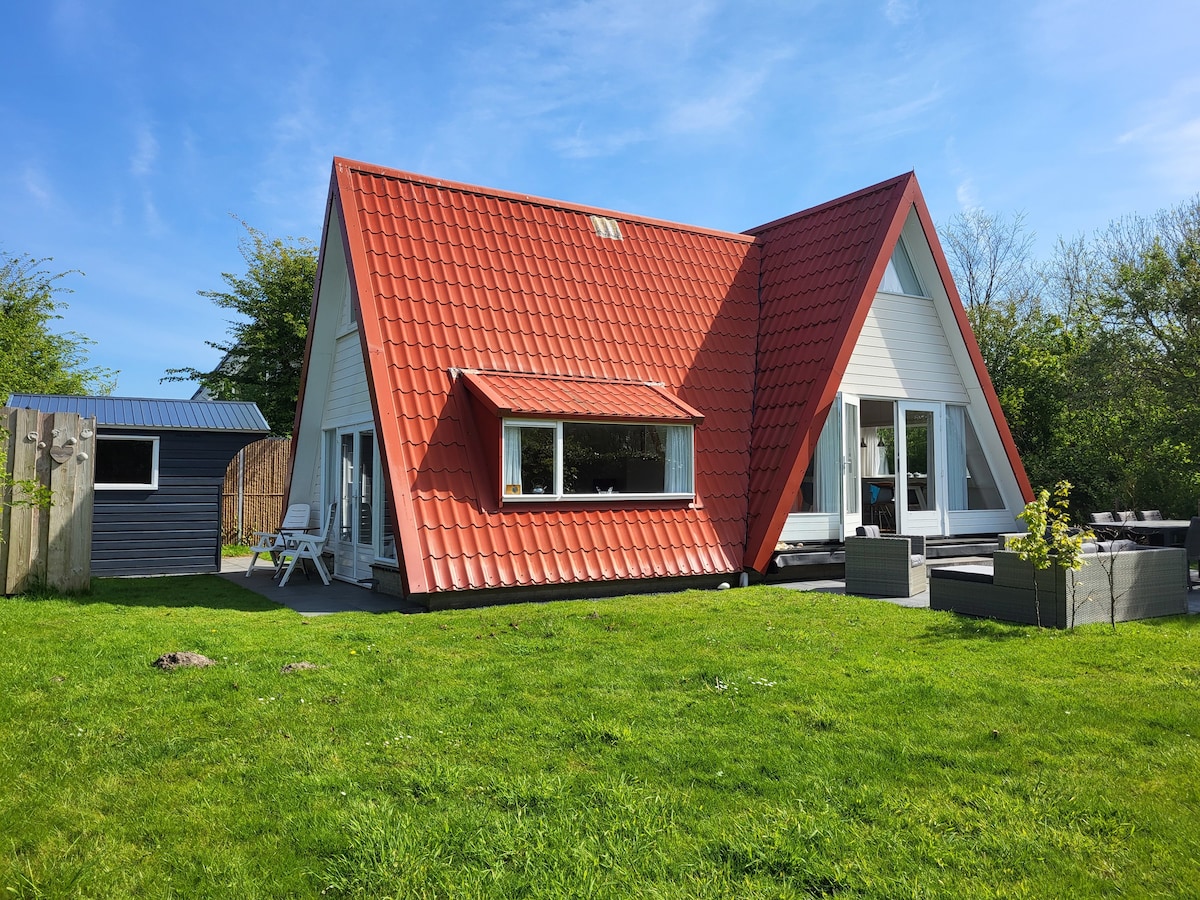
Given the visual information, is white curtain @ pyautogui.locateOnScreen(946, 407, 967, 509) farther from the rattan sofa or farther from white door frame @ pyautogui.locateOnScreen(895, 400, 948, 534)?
the rattan sofa

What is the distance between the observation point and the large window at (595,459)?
10.3 metres

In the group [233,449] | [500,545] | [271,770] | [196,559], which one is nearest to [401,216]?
[500,545]

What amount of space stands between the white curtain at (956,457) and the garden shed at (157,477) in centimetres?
1189

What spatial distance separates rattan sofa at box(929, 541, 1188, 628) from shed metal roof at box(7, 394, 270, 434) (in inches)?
454

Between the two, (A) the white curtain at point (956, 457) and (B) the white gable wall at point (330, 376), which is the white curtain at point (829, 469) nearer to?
(A) the white curtain at point (956, 457)

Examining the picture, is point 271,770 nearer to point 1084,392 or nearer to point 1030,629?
point 1030,629

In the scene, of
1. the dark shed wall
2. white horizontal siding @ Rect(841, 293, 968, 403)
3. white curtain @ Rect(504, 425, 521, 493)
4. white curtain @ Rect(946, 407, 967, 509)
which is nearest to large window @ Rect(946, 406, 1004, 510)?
white curtain @ Rect(946, 407, 967, 509)

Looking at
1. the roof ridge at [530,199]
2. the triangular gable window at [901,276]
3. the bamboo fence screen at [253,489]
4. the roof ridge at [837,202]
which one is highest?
the roof ridge at [837,202]

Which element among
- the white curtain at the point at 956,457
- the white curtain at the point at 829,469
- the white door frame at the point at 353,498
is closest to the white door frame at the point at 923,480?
the white curtain at the point at 956,457

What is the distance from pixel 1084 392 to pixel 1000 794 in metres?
18.7

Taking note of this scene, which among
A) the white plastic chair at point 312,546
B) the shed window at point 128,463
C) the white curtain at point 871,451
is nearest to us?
the white plastic chair at point 312,546

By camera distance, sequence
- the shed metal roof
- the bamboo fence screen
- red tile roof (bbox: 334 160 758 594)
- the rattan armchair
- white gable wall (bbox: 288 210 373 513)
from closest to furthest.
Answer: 1. red tile roof (bbox: 334 160 758 594)
2. the rattan armchair
3. white gable wall (bbox: 288 210 373 513)
4. the shed metal roof
5. the bamboo fence screen

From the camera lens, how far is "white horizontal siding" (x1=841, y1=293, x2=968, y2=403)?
43.4 ft

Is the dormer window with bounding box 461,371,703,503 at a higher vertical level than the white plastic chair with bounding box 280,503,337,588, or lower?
higher
